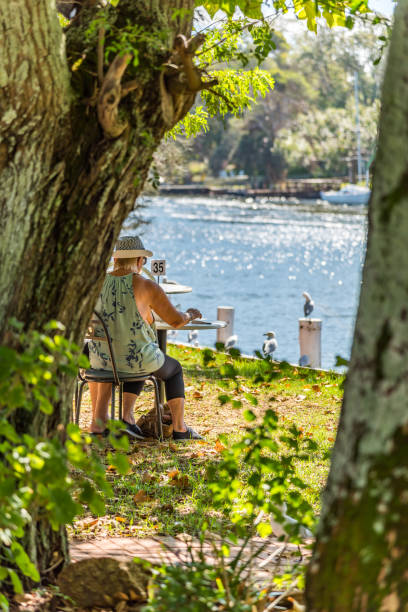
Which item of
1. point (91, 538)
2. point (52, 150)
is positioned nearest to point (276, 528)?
point (91, 538)

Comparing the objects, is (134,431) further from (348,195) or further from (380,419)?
(348,195)

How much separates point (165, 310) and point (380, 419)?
3.83 metres

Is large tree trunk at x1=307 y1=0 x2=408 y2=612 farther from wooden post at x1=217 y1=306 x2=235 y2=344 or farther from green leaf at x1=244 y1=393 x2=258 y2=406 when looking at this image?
wooden post at x1=217 y1=306 x2=235 y2=344

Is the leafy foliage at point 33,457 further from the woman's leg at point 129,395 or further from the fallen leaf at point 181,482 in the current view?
the woman's leg at point 129,395

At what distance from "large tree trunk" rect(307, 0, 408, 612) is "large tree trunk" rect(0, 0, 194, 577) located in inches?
45.4

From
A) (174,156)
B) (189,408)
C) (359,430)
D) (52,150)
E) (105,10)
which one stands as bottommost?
(189,408)

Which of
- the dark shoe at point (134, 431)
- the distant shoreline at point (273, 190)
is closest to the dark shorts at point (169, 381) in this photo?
the dark shoe at point (134, 431)

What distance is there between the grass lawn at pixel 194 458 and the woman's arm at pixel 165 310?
51cm

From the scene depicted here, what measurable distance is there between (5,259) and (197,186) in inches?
3384

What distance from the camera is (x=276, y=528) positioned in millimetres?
3600

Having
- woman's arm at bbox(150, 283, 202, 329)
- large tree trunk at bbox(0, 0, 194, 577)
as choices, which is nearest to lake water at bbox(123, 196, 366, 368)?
woman's arm at bbox(150, 283, 202, 329)

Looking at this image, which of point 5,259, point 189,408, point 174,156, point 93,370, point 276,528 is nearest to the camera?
point 5,259

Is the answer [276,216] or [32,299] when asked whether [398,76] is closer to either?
[32,299]

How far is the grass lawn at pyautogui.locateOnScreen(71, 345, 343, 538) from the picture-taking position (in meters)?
4.00
